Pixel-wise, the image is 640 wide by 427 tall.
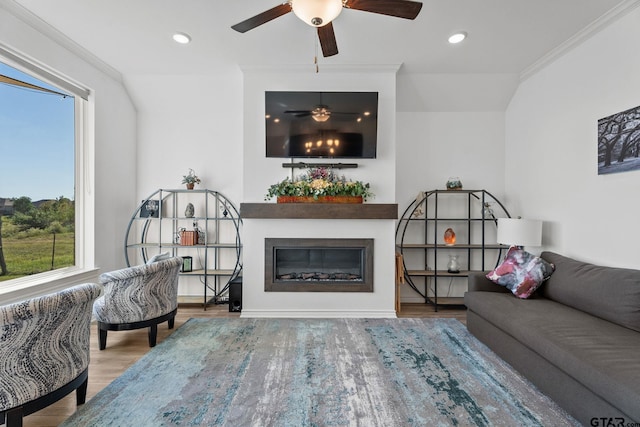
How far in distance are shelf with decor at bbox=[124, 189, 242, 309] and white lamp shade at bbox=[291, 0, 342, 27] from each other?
2671 mm

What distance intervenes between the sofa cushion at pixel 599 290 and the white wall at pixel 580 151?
305mm

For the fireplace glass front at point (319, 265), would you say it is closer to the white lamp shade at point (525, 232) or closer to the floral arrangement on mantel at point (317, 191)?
the floral arrangement on mantel at point (317, 191)

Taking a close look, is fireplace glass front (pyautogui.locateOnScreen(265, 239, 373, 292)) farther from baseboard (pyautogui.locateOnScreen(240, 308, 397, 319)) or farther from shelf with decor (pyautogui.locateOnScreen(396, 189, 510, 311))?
shelf with decor (pyautogui.locateOnScreen(396, 189, 510, 311))

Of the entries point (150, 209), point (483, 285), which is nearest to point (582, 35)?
point (483, 285)

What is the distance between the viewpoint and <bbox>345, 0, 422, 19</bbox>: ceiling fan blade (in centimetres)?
181

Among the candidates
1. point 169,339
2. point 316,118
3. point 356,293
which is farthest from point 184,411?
point 316,118

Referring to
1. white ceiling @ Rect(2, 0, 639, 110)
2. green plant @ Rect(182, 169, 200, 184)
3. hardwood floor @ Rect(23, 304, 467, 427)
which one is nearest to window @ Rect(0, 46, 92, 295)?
white ceiling @ Rect(2, 0, 639, 110)

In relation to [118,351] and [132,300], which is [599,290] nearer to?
[132,300]

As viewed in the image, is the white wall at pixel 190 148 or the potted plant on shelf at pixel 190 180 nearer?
the potted plant on shelf at pixel 190 180

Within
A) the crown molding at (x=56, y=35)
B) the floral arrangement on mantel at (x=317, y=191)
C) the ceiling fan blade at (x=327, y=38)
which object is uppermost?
the crown molding at (x=56, y=35)

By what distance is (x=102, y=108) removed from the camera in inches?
139

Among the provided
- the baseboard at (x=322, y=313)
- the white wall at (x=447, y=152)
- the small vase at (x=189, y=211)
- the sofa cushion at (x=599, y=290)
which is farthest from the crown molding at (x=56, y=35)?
the sofa cushion at (x=599, y=290)

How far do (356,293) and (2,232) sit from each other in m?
3.33

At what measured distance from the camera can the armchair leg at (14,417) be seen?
1.54m
